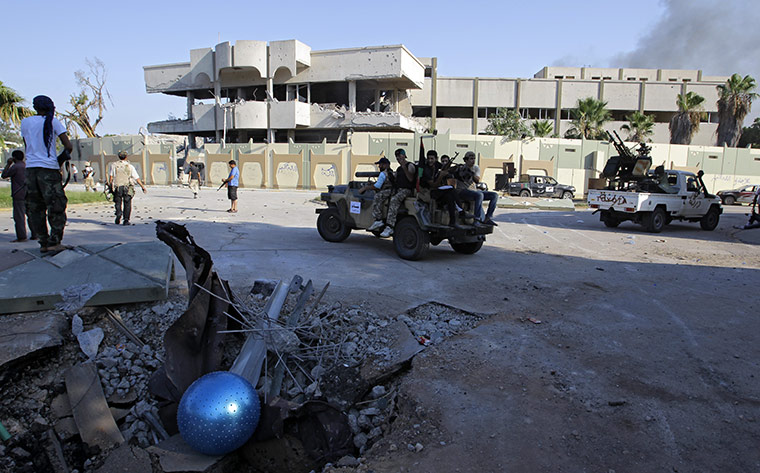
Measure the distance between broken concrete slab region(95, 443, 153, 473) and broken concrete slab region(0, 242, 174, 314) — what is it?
177cm

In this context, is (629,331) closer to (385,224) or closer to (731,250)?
(385,224)

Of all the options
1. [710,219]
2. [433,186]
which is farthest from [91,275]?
[710,219]

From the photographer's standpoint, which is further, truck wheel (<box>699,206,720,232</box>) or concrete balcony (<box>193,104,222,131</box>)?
concrete balcony (<box>193,104,222,131</box>)

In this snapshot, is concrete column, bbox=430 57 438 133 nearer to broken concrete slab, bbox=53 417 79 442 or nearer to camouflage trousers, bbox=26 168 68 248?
camouflage trousers, bbox=26 168 68 248

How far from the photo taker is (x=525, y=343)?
441 centimetres

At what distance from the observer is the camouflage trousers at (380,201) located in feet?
27.5

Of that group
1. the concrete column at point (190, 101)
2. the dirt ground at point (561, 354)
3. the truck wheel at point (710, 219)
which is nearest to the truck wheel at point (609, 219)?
the truck wheel at point (710, 219)

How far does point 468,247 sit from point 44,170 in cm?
671

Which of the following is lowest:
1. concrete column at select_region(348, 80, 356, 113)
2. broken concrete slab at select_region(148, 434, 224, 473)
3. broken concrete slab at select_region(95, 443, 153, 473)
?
broken concrete slab at select_region(95, 443, 153, 473)

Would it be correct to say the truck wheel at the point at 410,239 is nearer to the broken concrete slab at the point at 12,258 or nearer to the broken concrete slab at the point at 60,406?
the broken concrete slab at the point at 12,258

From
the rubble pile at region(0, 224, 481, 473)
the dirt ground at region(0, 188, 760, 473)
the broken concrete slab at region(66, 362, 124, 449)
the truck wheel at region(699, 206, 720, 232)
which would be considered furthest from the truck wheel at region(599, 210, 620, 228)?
the broken concrete slab at region(66, 362, 124, 449)

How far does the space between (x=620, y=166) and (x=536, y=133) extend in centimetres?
3120

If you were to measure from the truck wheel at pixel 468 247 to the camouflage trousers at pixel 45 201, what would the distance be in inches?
252

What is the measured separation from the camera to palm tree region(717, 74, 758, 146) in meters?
41.6
